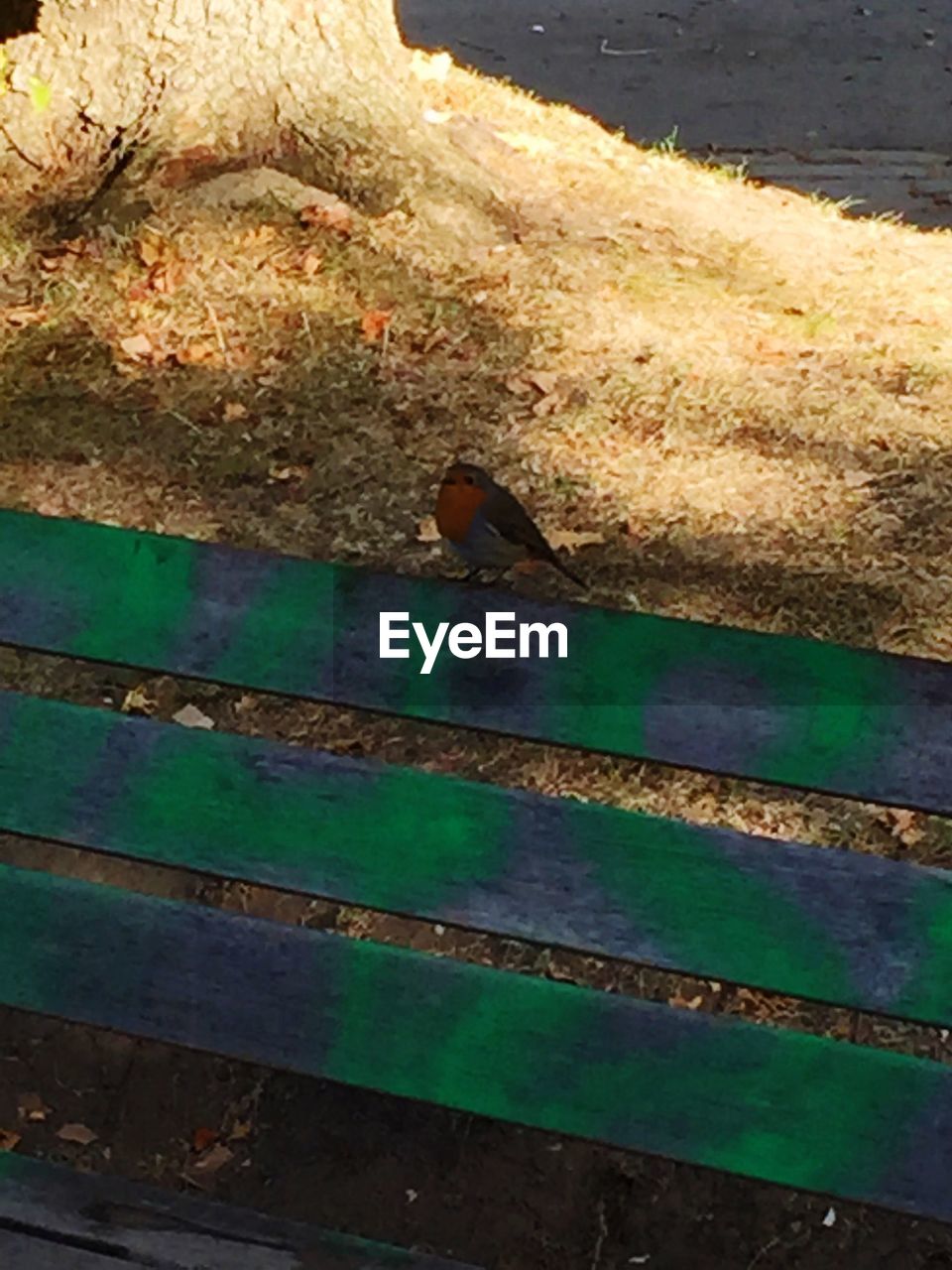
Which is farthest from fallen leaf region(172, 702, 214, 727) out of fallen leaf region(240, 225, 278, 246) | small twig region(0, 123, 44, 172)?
small twig region(0, 123, 44, 172)

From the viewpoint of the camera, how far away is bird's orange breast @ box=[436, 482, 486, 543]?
10.7ft

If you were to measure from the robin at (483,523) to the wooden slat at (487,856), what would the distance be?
1228 millimetres

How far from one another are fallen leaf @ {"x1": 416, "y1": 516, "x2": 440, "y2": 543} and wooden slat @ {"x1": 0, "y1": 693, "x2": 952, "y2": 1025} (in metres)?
1.98

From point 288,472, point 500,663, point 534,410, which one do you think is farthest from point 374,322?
point 500,663

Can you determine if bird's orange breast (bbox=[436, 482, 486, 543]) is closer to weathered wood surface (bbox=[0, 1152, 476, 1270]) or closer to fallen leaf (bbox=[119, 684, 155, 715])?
fallen leaf (bbox=[119, 684, 155, 715])

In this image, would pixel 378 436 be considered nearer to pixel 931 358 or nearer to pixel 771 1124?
pixel 931 358

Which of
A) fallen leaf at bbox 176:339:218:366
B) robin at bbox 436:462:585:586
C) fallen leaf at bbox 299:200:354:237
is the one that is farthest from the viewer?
fallen leaf at bbox 299:200:354:237

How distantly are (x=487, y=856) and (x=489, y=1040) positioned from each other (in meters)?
0.20

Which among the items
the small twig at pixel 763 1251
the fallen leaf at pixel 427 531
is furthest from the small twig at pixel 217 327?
the small twig at pixel 763 1251

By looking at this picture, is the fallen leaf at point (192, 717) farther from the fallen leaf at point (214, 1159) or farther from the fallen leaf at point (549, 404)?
the fallen leaf at point (549, 404)

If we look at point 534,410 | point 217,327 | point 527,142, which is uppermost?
point 527,142

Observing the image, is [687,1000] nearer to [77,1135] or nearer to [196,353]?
[77,1135]

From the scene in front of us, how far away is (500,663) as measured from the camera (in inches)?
81.0

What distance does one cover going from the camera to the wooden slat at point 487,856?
6.41 ft
